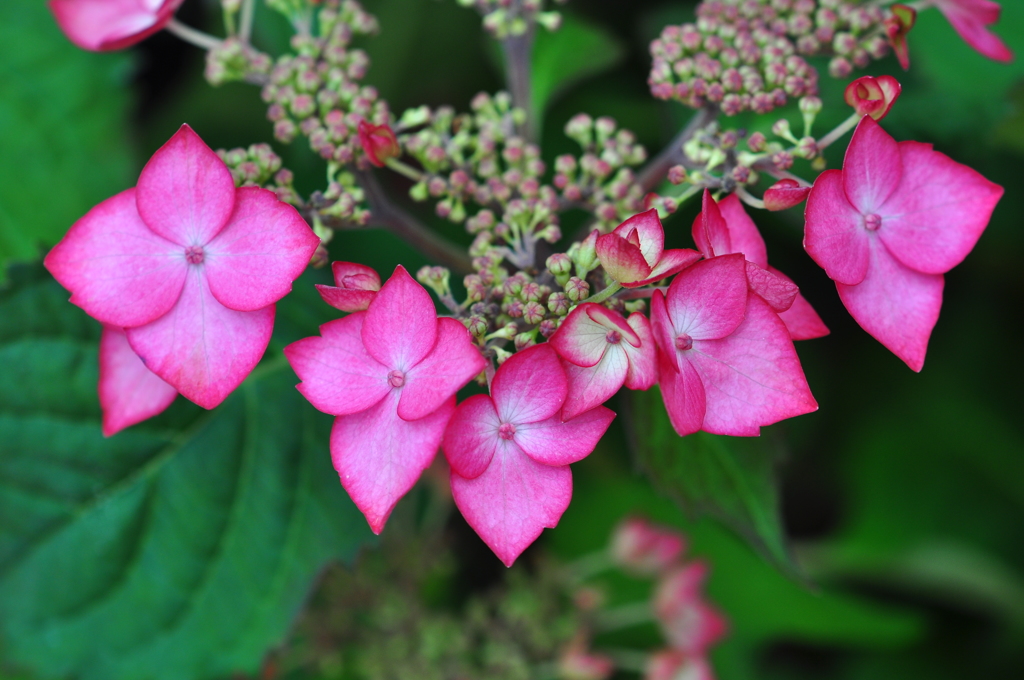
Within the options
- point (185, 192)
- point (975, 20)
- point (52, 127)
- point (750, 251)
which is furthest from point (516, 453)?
point (52, 127)

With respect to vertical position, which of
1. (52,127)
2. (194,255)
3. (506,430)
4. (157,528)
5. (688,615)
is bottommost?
(688,615)

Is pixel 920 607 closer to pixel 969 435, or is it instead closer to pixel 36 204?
pixel 969 435

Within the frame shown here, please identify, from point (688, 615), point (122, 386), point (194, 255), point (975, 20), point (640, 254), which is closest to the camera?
point (640, 254)

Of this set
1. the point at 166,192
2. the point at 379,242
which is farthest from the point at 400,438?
the point at 379,242

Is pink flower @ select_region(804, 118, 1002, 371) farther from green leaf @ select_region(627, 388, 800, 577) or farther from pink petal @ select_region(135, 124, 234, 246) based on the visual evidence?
pink petal @ select_region(135, 124, 234, 246)

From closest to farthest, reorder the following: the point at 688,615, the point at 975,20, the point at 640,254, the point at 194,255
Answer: the point at 640,254
the point at 194,255
the point at 975,20
the point at 688,615

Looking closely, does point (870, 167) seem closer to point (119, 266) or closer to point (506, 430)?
point (506, 430)

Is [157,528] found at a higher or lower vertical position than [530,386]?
lower

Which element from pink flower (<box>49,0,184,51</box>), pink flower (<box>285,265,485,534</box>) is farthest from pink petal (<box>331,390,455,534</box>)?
pink flower (<box>49,0,184,51</box>)
